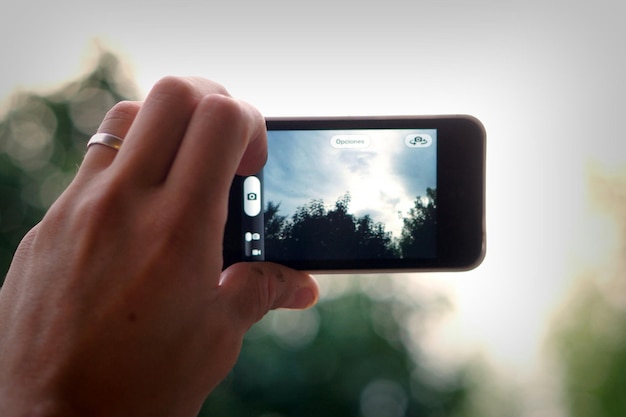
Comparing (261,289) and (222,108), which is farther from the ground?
(222,108)

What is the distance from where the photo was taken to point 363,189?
69 centimetres

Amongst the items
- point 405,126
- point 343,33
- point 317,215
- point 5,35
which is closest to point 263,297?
point 317,215

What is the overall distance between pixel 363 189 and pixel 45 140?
2.16 ft

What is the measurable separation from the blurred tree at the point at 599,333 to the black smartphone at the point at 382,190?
0.56 metres

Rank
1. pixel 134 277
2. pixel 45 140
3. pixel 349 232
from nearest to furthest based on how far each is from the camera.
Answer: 1. pixel 134 277
2. pixel 349 232
3. pixel 45 140

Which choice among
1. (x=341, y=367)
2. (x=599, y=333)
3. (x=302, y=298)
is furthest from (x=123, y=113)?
(x=599, y=333)

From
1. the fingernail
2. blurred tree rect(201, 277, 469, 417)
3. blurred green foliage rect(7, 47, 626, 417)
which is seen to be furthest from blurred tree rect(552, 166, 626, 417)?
the fingernail

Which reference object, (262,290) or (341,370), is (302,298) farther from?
(341,370)

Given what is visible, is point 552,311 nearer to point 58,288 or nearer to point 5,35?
point 58,288

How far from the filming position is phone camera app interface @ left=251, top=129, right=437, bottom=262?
2.24 ft

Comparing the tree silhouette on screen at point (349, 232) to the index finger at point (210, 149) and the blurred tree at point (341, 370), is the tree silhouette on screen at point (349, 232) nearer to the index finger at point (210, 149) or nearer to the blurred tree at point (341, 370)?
the index finger at point (210, 149)

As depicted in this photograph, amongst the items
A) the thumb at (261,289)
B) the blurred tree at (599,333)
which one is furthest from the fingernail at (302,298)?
the blurred tree at (599,333)

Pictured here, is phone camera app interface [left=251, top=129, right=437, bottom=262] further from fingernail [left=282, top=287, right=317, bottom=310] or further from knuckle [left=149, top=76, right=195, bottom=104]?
knuckle [left=149, top=76, right=195, bottom=104]

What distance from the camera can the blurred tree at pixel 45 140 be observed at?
950 mm
